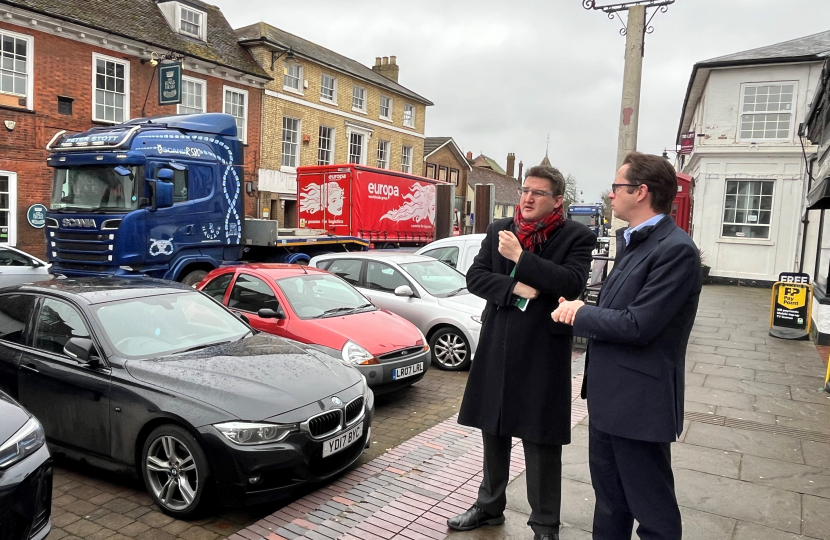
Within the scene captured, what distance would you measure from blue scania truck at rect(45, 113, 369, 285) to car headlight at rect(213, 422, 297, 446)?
274 inches

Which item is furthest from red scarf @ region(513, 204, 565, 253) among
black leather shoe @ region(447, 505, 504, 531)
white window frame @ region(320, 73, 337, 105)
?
white window frame @ region(320, 73, 337, 105)

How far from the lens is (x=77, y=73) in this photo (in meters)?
17.0

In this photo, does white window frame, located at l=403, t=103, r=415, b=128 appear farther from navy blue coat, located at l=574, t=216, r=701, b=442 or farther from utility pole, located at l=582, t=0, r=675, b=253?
navy blue coat, located at l=574, t=216, r=701, b=442

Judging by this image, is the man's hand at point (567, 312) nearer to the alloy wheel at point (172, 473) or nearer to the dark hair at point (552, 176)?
the dark hair at point (552, 176)

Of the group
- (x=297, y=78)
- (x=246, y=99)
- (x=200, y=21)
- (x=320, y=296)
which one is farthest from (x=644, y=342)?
(x=297, y=78)

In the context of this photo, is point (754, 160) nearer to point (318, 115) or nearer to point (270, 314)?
point (318, 115)

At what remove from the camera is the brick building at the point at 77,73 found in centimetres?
1577

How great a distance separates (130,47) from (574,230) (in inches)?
736

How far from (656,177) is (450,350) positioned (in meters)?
5.54

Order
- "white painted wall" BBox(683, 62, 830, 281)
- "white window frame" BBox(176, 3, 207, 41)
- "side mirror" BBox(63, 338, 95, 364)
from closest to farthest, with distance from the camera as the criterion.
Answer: "side mirror" BBox(63, 338, 95, 364), "white painted wall" BBox(683, 62, 830, 281), "white window frame" BBox(176, 3, 207, 41)

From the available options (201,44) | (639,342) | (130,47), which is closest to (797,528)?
(639,342)

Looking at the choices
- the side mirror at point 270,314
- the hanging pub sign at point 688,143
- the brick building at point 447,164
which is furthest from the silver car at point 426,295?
the brick building at point 447,164

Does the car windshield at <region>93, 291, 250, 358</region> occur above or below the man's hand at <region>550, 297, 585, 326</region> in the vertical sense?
below

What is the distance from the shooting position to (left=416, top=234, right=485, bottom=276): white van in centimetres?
1082
